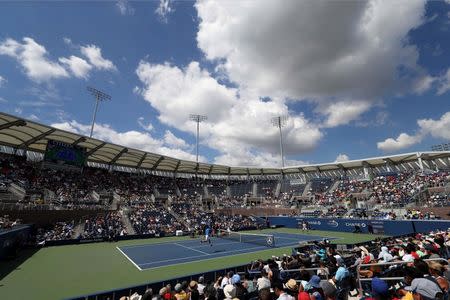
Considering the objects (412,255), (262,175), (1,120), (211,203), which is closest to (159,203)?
(211,203)

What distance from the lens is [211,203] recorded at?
179 ft

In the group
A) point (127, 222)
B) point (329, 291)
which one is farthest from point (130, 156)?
point (329, 291)

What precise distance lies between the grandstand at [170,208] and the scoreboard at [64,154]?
26 cm

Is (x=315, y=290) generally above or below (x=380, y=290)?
below

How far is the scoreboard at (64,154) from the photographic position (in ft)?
107

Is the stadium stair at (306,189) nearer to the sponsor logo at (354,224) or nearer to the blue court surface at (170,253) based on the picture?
the sponsor logo at (354,224)

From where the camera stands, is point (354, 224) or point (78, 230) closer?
point (78, 230)

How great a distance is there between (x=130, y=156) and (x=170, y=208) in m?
12.0

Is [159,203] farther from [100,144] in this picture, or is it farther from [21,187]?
[21,187]

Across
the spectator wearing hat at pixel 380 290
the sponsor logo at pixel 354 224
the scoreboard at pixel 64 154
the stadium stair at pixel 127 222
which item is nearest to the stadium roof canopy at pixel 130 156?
the scoreboard at pixel 64 154

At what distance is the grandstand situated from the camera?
1794cm

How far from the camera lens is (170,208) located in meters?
42.9

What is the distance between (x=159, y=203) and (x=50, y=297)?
3293 centimetres

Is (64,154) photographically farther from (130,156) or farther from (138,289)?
(138,289)
